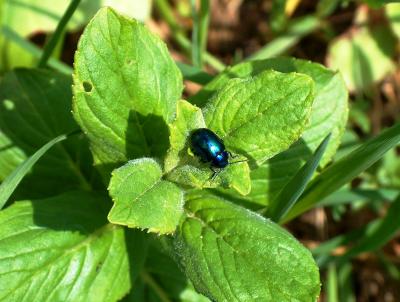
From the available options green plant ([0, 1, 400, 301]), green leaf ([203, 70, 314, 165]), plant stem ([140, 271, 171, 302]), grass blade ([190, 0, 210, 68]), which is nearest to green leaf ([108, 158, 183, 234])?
green plant ([0, 1, 400, 301])

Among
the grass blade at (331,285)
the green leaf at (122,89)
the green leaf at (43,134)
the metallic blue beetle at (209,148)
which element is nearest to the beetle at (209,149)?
the metallic blue beetle at (209,148)

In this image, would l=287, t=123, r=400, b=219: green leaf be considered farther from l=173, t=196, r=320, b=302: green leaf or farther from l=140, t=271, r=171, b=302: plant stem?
l=140, t=271, r=171, b=302: plant stem

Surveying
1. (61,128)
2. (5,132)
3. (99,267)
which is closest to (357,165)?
(99,267)

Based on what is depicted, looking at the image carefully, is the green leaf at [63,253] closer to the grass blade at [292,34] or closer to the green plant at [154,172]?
the green plant at [154,172]

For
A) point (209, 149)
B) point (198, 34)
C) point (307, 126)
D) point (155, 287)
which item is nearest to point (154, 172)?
point (209, 149)

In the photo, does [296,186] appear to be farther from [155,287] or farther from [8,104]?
[8,104]

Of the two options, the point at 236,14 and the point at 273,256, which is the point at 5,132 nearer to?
the point at 273,256
